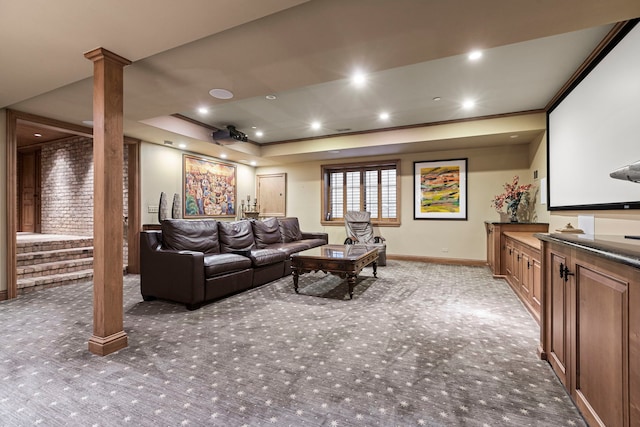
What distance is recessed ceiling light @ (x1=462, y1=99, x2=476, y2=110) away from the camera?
4.27 metres

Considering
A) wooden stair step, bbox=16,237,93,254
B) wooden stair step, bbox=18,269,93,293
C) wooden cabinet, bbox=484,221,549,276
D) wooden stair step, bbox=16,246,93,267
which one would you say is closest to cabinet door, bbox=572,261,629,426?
wooden cabinet, bbox=484,221,549,276

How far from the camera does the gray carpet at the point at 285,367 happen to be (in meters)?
1.62

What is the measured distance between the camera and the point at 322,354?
229cm

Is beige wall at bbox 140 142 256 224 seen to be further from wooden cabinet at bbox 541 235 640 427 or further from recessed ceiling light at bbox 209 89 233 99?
wooden cabinet at bbox 541 235 640 427

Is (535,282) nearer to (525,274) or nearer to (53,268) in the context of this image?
(525,274)

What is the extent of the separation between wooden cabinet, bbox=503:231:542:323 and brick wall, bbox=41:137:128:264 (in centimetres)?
772

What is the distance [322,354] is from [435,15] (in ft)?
8.24

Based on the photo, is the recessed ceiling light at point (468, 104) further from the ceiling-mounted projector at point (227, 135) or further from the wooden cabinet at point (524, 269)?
the ceiling-mounted projector at point (227, 135)

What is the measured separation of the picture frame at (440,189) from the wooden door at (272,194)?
3384mm

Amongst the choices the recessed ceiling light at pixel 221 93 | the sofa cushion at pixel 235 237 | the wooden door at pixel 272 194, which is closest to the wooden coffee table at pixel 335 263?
the sofa cushion at pixel 235 237

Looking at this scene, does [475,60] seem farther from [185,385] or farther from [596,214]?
[185,385]

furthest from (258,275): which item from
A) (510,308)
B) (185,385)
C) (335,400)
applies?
(510,308)

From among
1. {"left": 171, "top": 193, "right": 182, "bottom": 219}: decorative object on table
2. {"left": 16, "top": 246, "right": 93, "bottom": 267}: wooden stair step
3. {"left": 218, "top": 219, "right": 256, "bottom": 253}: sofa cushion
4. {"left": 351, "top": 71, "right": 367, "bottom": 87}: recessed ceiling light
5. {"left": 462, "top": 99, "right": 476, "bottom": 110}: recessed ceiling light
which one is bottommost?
{"left": 16, "top": 246, "right": 93, "bottom": 267}: wooden stair step

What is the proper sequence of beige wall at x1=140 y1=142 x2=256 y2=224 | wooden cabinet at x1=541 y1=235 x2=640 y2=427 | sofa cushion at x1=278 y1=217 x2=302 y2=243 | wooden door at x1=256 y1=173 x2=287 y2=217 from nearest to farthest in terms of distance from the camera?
wooden cabinet at x1=541 y1=235 x2=640 y2=427, beige wall at x1=140 y1=142 x2=256 y2=224, sofa cushion at x1=278 y1=217 x2=302 y2=243, wooden door at x1=256 y1=173 x2=287 y2=217
